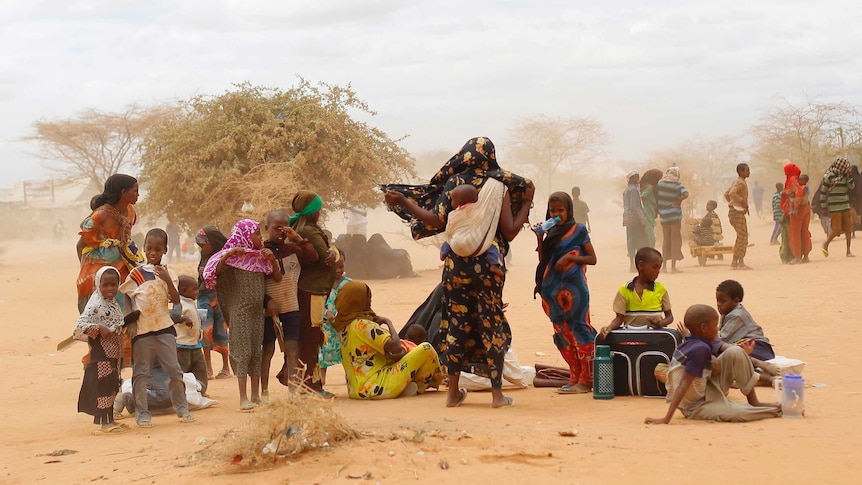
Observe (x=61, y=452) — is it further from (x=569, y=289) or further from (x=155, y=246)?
(x=569, y=289)

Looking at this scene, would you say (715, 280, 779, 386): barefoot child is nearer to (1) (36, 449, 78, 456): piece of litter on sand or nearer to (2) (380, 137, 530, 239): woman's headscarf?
(2) (380, 137, 530, 239): woman's headscarf

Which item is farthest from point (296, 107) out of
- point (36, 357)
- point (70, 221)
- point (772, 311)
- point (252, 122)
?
point (70, 221)

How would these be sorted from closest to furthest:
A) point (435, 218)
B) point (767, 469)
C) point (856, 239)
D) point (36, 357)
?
point (767, 469) → point (435, 218) → point (36, 357) → point (856, 239)

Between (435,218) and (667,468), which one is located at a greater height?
(435,218)

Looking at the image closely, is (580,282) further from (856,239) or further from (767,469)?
(856,239)

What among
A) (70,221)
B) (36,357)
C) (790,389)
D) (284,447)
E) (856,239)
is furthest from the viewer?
(70,221)

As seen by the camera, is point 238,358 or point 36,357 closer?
point 238,358

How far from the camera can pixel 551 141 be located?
219 feet

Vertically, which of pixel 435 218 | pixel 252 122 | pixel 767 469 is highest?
pixel 252 122

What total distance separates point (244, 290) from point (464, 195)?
1887 mm

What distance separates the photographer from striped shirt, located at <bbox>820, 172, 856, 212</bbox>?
18.9 m

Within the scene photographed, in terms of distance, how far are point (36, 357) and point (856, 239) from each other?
19852mm

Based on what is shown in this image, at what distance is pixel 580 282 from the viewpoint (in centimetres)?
763

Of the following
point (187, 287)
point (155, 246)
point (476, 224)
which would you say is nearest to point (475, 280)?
point (476, 224)
